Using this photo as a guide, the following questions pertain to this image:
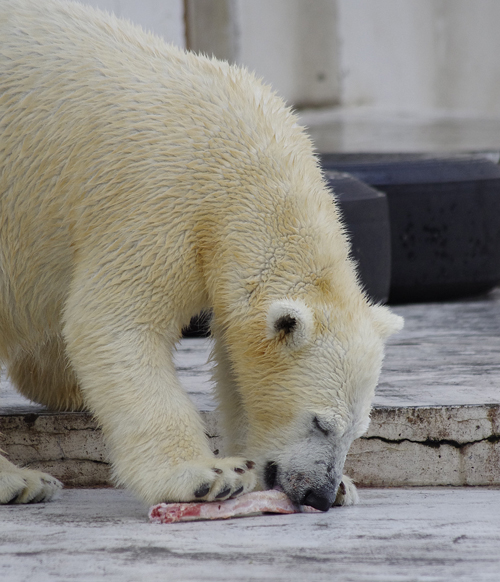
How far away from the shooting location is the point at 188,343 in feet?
14.6

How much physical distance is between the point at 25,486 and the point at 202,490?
62 centimetres

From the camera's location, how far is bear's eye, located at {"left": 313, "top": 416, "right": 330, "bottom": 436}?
2426 mm

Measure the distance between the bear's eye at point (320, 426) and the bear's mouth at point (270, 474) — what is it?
183mm

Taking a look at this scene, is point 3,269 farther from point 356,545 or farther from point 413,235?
point 413,235

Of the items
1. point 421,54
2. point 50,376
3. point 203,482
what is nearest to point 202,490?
point 203,482

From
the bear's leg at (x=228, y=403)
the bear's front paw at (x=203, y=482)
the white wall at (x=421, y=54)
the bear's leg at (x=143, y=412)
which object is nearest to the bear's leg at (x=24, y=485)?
the bear's leg at (x=143, y=412)

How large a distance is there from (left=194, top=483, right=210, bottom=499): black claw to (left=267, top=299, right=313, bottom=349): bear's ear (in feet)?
1.45

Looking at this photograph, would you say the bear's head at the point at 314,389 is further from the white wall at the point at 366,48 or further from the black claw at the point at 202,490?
the white wall at the point at 366,48

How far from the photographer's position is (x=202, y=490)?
2373mm

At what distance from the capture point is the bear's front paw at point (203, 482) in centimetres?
237

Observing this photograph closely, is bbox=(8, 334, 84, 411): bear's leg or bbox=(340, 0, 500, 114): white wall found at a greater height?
bbox=(340, 0, 500, 114): white wall

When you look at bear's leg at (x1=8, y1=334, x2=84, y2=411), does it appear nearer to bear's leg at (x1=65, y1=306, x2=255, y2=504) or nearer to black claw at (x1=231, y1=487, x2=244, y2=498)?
bear's leg at (x1=65, y1=306, x2=255, y2=504)

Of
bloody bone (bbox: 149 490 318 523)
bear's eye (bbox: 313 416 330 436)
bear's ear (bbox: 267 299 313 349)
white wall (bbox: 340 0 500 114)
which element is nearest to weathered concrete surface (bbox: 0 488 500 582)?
bloody bone (bbox: 149 490 318 523)

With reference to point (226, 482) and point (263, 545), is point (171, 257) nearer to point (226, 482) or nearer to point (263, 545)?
point (226, 482)
